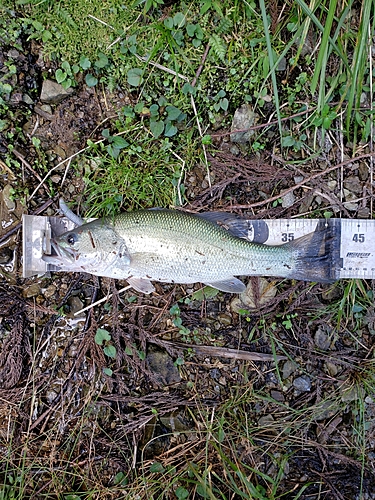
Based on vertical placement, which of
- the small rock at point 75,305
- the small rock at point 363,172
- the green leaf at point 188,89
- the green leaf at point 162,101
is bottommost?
the small rock at point 75,305

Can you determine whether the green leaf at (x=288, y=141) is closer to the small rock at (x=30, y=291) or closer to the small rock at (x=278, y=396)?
the small rock at (x=278, y=396)

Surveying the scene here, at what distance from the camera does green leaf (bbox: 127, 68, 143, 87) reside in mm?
3332

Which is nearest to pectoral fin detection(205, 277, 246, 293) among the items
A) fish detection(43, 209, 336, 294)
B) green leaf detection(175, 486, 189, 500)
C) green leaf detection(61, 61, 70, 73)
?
fish detection(43, 209, 336, 294)

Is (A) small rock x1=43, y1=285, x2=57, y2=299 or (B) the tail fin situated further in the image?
(A) small rock x1=43, y1=285, x2=57, y2=299

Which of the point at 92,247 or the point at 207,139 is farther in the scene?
the point at 207,139

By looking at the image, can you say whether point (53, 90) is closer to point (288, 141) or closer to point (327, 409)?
point (288, 141)

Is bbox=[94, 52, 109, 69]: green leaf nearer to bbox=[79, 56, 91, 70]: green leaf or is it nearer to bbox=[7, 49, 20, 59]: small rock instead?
bbox=[79, 56, 91, 70]: green leaf

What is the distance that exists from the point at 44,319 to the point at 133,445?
4.44 ft

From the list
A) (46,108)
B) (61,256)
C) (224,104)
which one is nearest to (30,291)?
Result: (61,256)

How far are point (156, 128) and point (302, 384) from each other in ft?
8.44

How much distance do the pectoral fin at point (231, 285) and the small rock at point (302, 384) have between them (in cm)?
101

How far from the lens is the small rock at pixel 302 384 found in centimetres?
346

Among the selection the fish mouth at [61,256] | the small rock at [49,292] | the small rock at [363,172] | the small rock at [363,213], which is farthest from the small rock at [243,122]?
the small rock at [49,292]

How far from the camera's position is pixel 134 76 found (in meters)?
3.34
